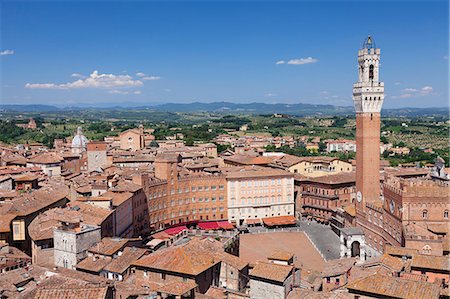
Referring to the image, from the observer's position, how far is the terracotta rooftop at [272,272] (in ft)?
99.6

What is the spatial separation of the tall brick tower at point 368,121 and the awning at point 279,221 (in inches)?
593

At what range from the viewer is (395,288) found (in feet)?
91.2

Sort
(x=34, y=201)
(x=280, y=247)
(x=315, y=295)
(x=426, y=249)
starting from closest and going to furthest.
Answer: (x=315, y=295) → (x=426, y=249) → (x=34, y=201) → (x=280, y=247)

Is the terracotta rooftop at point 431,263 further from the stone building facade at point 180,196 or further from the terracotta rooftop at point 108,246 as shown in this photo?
the stone building facade at point 180,196

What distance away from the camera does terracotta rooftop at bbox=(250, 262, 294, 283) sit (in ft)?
99.6

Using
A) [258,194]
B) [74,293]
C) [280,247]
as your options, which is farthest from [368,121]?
[74,293]

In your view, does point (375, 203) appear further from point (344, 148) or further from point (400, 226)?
point (344, 148)

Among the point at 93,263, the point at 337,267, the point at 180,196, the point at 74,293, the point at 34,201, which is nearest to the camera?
the point at 74,293

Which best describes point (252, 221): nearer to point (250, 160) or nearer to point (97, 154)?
point (250, 160)

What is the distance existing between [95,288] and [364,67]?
47393 millimetres

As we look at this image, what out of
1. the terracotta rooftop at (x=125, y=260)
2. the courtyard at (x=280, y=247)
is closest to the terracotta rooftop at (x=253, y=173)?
the courtyard at (x=280, y=247)

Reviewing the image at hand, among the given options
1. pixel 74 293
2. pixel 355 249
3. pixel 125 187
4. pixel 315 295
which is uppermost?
→ pixel 74 293

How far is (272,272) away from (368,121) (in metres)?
33.4

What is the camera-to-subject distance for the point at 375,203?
5797 cm
